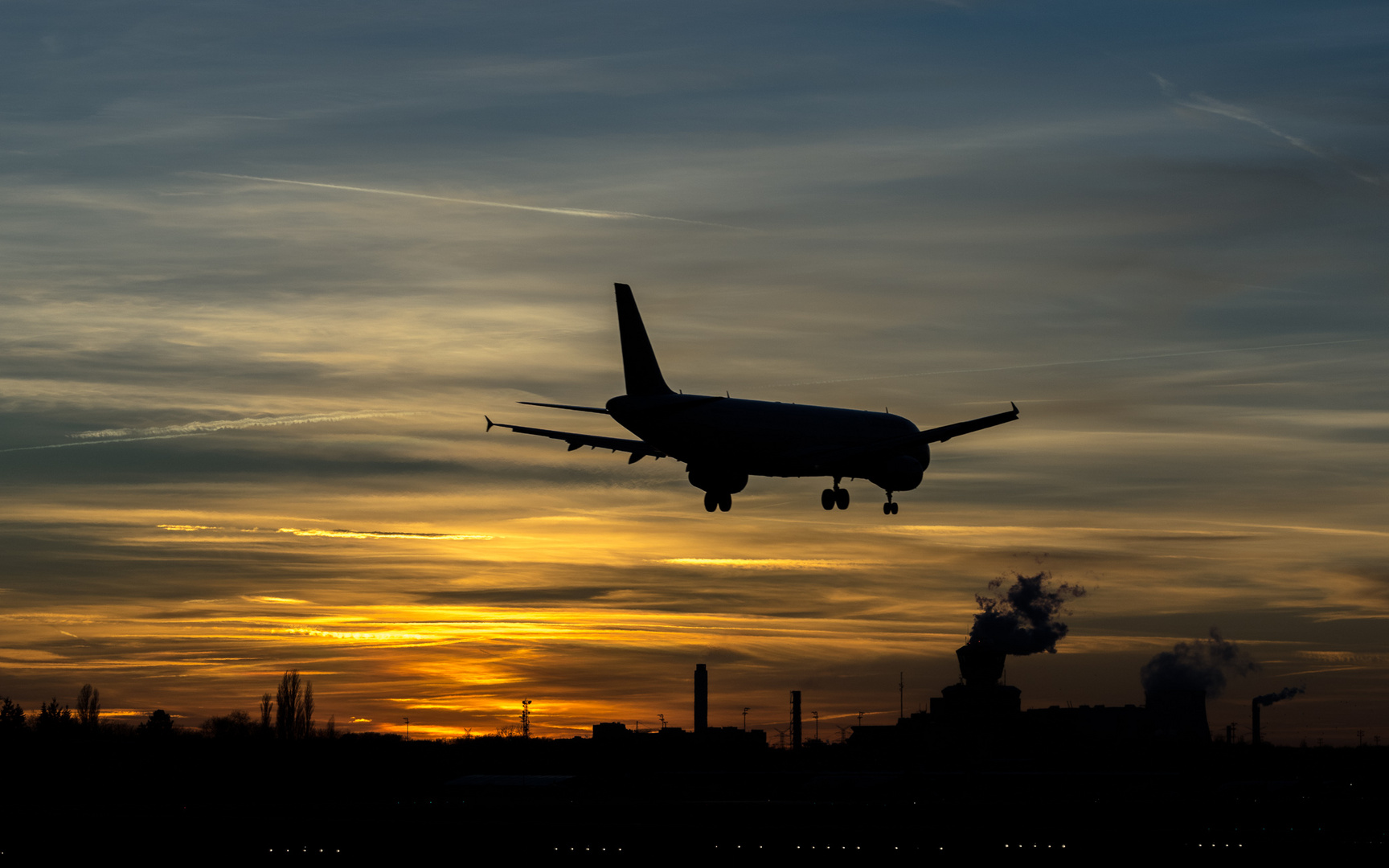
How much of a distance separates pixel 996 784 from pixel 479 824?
328 ft

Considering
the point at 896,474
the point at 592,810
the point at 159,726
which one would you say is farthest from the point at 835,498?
the point at 159,726

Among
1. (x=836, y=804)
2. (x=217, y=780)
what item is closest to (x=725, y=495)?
(x=836, y=804)

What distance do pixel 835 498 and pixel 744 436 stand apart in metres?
8.85

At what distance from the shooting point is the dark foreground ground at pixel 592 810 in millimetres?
77062

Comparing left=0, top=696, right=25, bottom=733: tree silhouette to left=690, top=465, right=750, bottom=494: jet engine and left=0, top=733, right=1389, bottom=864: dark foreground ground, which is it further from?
left=690, top=465, right=750, bottom=494: jet engine

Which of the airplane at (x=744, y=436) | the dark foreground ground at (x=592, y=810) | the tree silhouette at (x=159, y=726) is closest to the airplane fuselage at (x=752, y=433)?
the airplane at (x=744, y=436)

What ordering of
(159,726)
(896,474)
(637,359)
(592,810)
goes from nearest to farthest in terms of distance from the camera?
(637,359), (896,474), (592,810), (159,726)

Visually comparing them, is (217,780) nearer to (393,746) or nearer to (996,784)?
(393,746)

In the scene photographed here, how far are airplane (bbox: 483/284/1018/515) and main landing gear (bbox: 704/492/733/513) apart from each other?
43 mm

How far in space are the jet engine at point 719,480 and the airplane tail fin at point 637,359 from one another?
550cm

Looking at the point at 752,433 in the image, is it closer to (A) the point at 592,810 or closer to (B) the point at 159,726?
(A) the point at 592,810

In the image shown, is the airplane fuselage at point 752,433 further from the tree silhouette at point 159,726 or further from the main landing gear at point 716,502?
the tree silhouette at point 159,726

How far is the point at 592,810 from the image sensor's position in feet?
392

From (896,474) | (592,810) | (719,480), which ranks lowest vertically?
(592,810)
